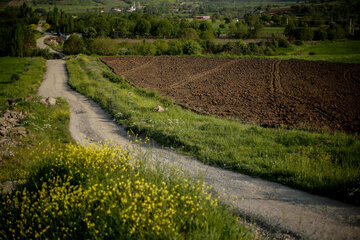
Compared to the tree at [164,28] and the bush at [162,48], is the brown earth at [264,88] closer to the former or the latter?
the bush at [162,48]

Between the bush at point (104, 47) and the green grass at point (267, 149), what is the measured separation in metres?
37.8

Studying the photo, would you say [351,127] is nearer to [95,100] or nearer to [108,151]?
[108,151]

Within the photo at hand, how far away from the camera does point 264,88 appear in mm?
22766

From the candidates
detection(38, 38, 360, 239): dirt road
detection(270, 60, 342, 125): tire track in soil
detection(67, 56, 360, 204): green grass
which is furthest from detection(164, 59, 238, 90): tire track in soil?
detection(38, 38, 360, 239): dirt road

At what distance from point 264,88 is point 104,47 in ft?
124

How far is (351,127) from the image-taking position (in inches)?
510

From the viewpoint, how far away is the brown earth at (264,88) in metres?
15.0

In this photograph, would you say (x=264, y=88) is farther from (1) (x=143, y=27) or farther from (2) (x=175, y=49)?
(1) (x=143, y=27)

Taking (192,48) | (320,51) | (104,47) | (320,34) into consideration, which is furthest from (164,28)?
(320,51)

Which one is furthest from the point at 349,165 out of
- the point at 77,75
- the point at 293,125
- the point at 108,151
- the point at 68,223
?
the point at 77,75

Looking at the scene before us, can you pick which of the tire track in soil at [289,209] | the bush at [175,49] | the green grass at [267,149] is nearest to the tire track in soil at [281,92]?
the green grass at [267,149]

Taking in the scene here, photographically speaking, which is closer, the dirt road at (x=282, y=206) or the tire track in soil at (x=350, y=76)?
the dirt road at (x=282, y=206)

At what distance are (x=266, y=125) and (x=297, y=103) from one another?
570 centimetres

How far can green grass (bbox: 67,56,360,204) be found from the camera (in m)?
6.98
